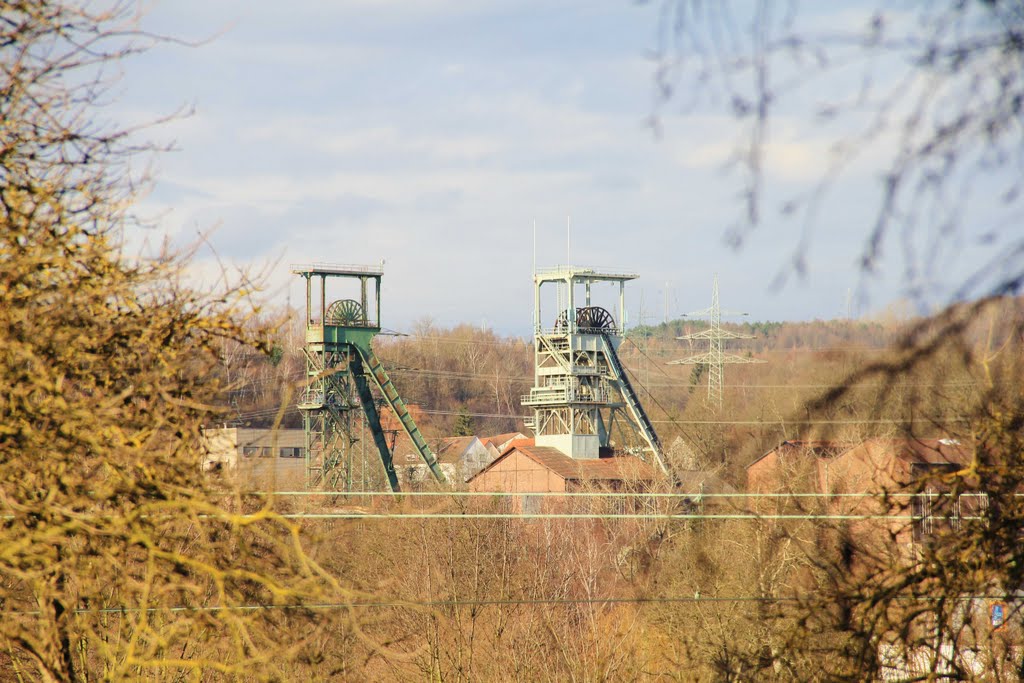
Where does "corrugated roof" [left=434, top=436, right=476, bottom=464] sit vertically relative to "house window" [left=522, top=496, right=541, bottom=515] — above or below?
above

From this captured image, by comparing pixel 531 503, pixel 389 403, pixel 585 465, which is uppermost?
pixel 389 403

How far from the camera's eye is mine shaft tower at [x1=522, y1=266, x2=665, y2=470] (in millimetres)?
38250

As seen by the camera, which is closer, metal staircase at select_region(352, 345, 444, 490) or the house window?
metal staircase at select_region(352, 345, 444, 490)

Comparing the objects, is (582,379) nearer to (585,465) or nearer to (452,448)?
(585,465)

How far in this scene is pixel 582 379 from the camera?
38.7 meters

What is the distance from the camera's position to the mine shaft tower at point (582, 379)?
38250mm

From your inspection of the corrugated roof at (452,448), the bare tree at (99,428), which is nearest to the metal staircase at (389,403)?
the corrugated roof at (452,448)

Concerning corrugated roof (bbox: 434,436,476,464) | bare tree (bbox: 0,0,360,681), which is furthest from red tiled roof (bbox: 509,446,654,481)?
bare tree (bbox: 0,0,360,681)

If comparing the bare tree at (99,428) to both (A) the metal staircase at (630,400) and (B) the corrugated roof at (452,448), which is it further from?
(B) the corrugated roof at (452,448)

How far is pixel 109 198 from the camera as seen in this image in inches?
180

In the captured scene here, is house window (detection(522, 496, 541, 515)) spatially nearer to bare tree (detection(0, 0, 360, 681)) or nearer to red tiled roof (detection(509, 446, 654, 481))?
red tiled roof (detection(509, 446, 654, 481))

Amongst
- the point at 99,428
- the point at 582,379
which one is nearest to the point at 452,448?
the point at 582,379

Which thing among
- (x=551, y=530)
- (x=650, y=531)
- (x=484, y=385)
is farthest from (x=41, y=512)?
(x=484, y=385)

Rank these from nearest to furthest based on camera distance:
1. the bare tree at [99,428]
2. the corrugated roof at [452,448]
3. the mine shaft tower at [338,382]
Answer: the bare tree at [99,428] < the mine shaft tower at [338,382] < the corrugated roof at [452,448]
